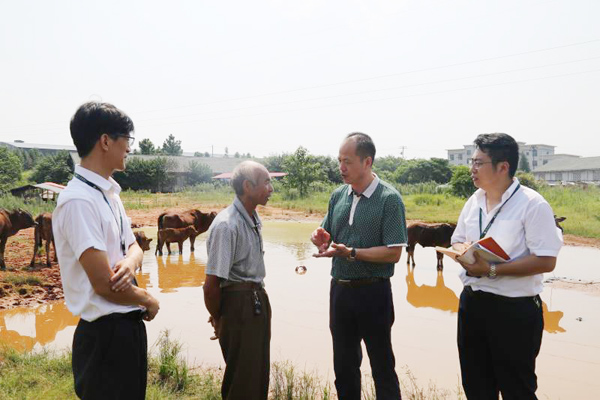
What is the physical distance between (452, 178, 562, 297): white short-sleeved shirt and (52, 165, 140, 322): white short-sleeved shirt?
225 cm

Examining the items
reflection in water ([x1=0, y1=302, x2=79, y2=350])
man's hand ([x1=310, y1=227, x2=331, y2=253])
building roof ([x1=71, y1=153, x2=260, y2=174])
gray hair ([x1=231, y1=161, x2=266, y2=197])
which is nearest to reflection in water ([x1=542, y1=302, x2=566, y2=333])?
man's hand ([x1=310, y1=227, x2=331, y2=253])

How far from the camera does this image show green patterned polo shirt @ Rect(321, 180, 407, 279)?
361 cm

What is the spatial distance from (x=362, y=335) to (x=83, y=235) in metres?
2.19

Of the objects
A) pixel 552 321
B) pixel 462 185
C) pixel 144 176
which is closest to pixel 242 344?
pixel 552 321

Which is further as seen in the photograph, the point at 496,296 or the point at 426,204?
the point at 426,204

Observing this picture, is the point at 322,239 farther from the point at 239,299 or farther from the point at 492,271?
the point at 492,271

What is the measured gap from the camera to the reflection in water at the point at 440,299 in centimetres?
740

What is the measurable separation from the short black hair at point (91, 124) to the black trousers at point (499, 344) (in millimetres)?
2509

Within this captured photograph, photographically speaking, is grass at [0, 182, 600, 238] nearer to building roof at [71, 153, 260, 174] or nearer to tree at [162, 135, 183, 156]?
building roof at [71, 153, 260, 174]

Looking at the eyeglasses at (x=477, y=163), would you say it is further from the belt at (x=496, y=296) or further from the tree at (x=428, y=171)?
the tree at (x=428, y=171)

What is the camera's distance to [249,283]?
3.29m

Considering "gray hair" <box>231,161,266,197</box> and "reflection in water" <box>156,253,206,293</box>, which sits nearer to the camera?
"gray hair" <box>231,161,266,197</box>

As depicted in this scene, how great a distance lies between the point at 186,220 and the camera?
1417 centimetres

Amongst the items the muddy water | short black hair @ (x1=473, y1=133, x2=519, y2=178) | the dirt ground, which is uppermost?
short black hair @ (x1=473, y1=133, x2=519, y2=178)
